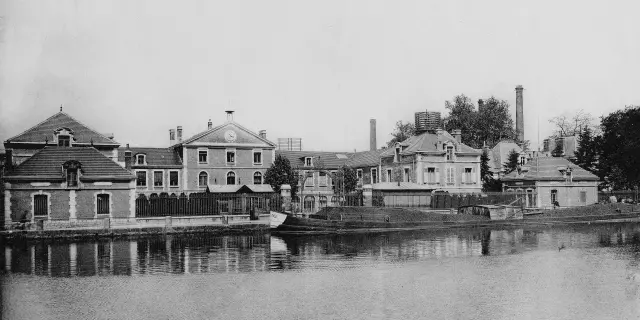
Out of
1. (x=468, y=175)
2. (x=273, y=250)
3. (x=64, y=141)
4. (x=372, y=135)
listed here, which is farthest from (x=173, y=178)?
(x=372, y=135)

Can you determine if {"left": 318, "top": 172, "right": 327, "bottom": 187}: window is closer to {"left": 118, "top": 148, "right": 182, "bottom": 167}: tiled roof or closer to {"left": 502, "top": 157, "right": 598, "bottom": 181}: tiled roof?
{"left": 118, "top": 148, "right": 182, "bottom": 167}: tiled roof

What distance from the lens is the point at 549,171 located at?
55250mm

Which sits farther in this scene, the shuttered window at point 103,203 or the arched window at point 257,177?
the arched window at point 257,177

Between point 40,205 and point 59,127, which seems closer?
point 40,205

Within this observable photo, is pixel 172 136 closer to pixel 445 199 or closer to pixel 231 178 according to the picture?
pixel 231 178

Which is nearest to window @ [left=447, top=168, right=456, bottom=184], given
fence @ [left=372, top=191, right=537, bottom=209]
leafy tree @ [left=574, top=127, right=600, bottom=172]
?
fence @ [left=372, top=191, right=537, bottom=209]

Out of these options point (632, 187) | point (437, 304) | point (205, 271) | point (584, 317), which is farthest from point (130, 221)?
point (632, 187)

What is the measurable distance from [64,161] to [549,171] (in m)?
40.6

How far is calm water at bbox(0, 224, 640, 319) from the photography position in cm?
1611

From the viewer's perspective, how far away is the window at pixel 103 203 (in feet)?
127

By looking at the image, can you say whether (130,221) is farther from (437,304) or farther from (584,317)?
(584,317)

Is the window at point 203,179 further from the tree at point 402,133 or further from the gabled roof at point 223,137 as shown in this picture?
the tree at point 402,133

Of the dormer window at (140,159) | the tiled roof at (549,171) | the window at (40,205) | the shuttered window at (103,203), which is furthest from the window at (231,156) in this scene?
the tiled roof at (549,171)

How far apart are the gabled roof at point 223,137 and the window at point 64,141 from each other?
10043 mm
